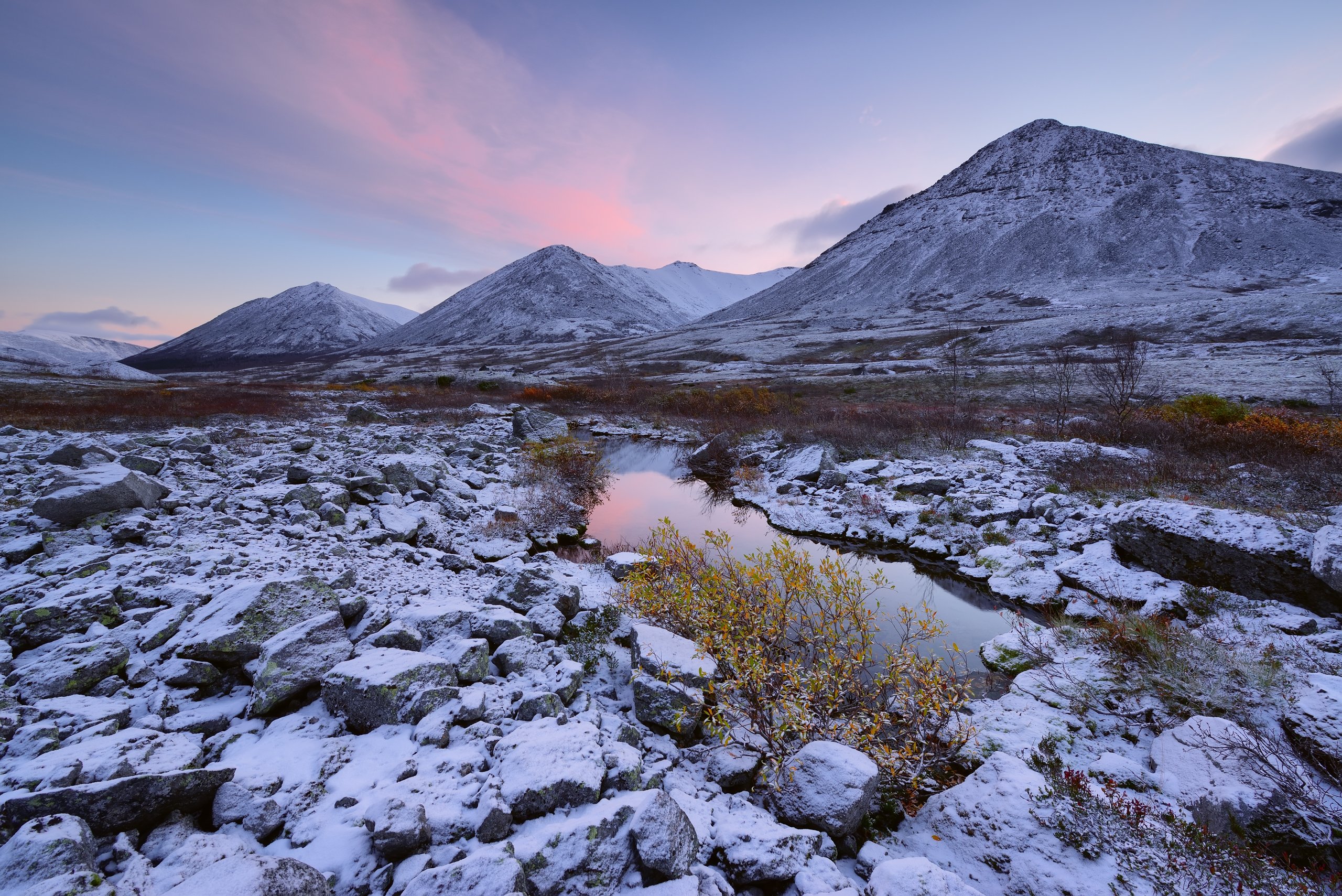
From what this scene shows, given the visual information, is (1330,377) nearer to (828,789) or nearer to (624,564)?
(624,564)

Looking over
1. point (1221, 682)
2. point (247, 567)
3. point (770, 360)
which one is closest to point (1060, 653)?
point (1221, 682)

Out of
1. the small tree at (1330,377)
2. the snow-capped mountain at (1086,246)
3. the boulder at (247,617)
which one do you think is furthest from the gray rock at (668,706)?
the snow-capped mountain at (1086,246)

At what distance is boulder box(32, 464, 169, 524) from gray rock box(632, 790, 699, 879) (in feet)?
31.5

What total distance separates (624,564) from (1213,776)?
776 centimetres

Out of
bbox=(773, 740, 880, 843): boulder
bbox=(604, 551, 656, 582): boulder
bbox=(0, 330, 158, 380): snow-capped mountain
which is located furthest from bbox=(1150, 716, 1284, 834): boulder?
bbox=(0, 330, 158, 380): snow-capped mountain

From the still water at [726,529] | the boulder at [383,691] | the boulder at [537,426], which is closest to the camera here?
the boulder at [383,691]

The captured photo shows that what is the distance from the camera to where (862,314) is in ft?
373

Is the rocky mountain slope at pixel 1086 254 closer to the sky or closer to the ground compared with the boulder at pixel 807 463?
closer to the sky

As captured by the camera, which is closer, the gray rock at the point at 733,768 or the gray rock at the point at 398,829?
the gray rock at the point at 398,829

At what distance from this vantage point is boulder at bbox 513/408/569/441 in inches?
958

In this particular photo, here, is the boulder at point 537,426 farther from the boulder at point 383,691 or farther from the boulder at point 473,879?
the boulder at point 473,879

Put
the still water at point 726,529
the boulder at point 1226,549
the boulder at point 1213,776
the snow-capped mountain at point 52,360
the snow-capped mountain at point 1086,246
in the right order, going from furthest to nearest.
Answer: the snow-capped mountain at point 1086,246 < the snow-capped mountain at point 52,360 < the still water at point 726,529 < the boulder at point 1226,549 < the boulder at point 1213,776

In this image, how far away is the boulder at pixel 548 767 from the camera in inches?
152

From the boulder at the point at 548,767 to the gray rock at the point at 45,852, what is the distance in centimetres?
Answer: 228
